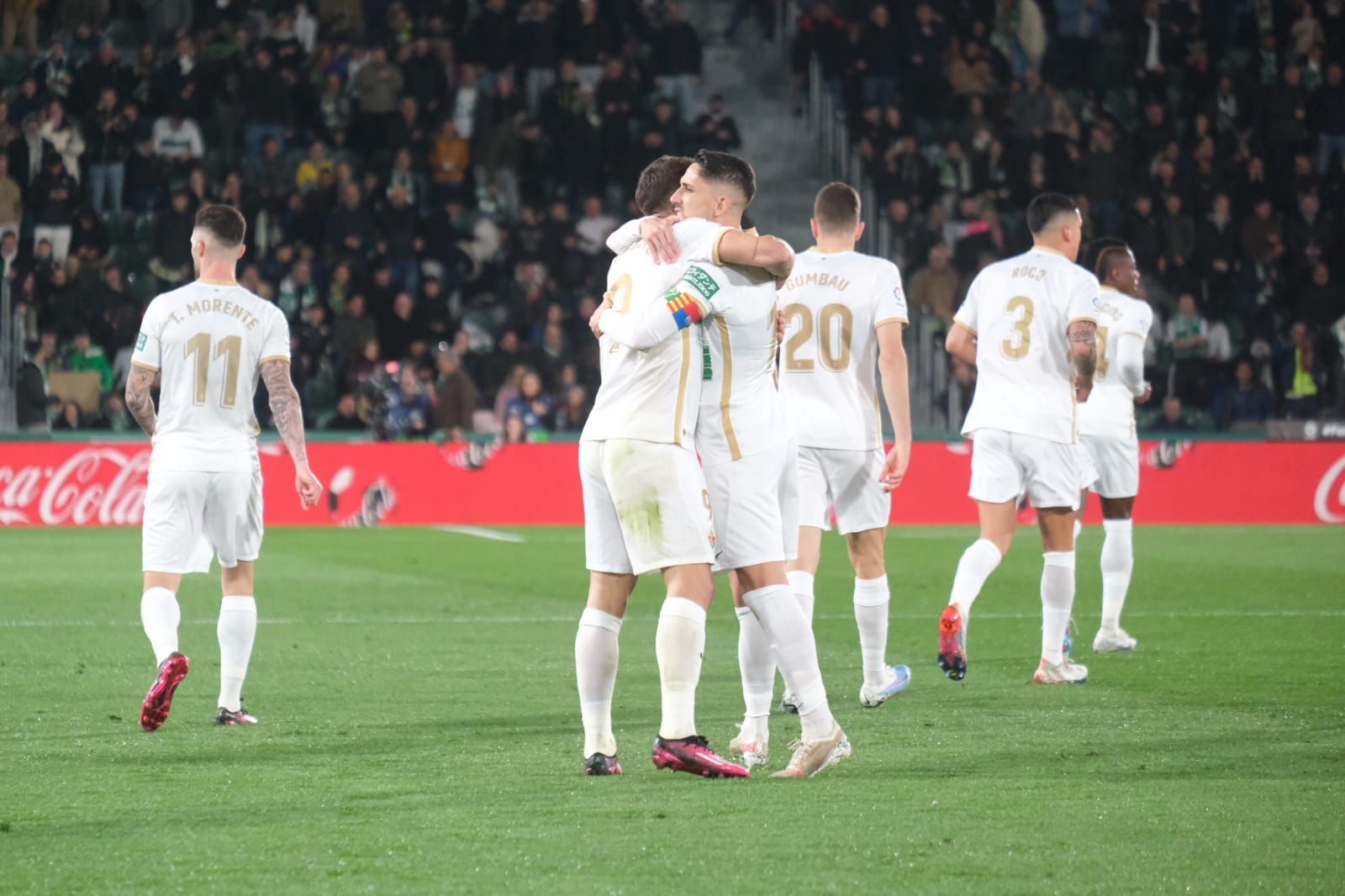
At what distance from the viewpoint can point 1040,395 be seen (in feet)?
29.5

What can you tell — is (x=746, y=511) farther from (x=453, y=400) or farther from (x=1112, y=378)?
(x=453, y=400)

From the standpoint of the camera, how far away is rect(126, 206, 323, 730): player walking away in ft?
25.3

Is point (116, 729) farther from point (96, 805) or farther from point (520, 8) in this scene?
point (520, 8)

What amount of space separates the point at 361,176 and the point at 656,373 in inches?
708

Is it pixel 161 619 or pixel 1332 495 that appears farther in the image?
pixel 1332 495

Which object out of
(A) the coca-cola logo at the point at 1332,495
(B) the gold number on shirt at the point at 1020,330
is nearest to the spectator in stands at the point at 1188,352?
(A) the coca-cola logo at the point at 1332,495

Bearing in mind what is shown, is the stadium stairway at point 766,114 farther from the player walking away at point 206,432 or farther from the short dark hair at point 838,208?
the player walking away at point 206,432

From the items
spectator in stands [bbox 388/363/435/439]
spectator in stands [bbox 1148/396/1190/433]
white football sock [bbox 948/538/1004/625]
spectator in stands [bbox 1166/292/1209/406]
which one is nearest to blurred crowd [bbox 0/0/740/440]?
spectator in stands [bbox 388/363/435/439]

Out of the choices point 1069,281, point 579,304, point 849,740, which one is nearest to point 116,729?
point 849,740

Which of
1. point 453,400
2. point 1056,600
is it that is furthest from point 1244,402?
point 1056,600

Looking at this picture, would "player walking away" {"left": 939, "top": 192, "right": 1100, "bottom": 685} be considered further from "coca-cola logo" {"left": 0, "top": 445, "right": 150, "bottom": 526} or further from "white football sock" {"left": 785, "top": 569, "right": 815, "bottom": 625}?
"coca-cola logo" {"left": 0, "top": 445, "right": 150, "bottom": 526}

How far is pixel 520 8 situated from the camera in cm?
2516

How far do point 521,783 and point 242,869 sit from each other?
4.70 ft

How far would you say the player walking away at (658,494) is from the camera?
6059 millimetres
